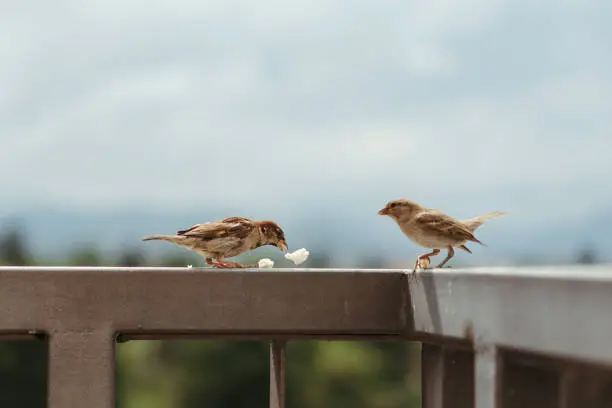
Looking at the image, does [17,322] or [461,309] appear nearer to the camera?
[461,309]

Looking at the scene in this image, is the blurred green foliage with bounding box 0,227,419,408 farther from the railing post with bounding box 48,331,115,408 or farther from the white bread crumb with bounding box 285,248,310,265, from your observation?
the railing post with bounding box 48,331,115,408

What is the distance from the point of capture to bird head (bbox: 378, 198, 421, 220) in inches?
163

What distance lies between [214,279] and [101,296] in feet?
1.12

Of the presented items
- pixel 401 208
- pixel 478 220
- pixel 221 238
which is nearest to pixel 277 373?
pixel 221 238

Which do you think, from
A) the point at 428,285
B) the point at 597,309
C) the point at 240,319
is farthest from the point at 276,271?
the point at 597,309

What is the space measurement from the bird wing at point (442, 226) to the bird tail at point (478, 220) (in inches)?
8.8

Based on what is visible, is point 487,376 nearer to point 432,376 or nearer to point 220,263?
point 432,376

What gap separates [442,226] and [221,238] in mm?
817

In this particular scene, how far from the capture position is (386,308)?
3.42 metres

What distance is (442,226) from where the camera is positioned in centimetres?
402

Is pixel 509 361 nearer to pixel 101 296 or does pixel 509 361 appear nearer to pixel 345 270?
pixel 345 270

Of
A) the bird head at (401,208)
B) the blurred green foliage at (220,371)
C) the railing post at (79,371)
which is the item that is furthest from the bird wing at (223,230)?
the blurred green foliage at (220,371)

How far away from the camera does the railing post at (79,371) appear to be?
3277 millimetres

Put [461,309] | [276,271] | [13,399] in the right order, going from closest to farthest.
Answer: [461,309] < [276,271] < [13,399]
